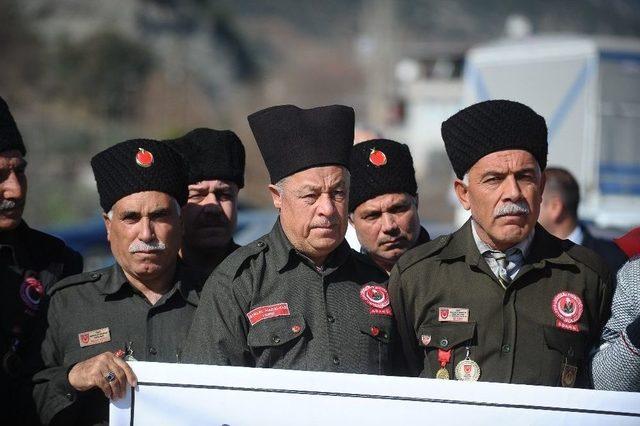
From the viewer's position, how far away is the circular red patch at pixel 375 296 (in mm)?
3825

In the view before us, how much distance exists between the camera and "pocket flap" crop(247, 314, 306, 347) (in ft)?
11.9

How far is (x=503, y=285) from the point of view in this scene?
371 centimetres

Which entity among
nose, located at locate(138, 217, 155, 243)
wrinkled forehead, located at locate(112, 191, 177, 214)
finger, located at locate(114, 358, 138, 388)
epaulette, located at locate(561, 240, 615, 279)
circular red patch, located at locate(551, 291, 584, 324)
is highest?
wrinkled forehead, located at locate(112, 191, 177, 214)

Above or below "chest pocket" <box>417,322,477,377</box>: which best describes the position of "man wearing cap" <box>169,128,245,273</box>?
above

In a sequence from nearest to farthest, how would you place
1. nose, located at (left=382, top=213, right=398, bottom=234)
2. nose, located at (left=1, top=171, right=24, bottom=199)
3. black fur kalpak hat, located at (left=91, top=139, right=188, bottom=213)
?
black fur kalpak hat, located at (left=91, top=139, right=188, bottom=213) < nose, located at (left=1, top=171, right=24, bottom=199) < nose, located at (left=382, top=213, right=398, bottom=234)

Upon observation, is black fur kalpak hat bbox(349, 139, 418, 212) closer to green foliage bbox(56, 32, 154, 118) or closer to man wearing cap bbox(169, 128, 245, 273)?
man wearing cap bbox(169, 128, 245, 273)

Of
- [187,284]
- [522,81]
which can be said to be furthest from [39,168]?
[187,284]

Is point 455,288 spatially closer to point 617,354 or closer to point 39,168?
point 617,354

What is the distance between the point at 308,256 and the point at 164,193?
2.13 feet

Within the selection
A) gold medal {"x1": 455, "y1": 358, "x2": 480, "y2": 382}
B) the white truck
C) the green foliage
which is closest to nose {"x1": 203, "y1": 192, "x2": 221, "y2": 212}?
gold medal {"x1": 455, "y1": 358, "x2": 480, "y2": 382}

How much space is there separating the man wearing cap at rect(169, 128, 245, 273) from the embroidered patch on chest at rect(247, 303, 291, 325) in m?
1.27

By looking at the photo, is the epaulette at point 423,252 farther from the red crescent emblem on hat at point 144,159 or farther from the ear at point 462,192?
the red crescent emblem on hat at point 144,159

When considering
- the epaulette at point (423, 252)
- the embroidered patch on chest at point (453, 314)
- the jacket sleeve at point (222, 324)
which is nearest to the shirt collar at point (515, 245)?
the epaulette at point (423, 252)

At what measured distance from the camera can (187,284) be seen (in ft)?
13.6
